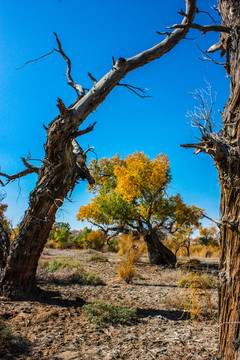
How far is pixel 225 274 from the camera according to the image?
2910mm

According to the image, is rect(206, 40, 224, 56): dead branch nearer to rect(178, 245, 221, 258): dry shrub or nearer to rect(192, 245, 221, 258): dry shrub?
rect(178, 245, 221, 258): dry shrub

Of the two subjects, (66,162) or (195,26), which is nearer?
(195,26)

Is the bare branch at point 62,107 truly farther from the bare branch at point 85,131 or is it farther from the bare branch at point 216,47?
the bare branch at point 216,47

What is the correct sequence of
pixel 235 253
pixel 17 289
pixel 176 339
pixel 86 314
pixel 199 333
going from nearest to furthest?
pixel 235 253 → pixel 176 339 → pixel 199 333 → pixel 86 314 → pixel 17 289

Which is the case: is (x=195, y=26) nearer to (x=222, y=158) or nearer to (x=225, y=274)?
(x=222, y=158)

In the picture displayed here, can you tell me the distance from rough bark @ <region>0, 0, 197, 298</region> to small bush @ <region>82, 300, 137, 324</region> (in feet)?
4.81

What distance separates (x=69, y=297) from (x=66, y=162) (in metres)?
3.13

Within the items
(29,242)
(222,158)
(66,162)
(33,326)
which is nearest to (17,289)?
(29,242)

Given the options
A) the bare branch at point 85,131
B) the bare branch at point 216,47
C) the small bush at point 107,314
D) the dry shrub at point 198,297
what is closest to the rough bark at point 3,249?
the small bush at point 107,314

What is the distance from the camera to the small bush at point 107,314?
4.51 metres

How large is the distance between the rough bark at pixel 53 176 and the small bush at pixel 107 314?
1465mm

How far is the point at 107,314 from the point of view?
454 centimetres

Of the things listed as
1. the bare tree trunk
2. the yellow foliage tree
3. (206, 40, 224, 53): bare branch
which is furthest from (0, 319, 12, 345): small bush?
the yellow foliage tree

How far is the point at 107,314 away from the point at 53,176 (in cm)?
289
